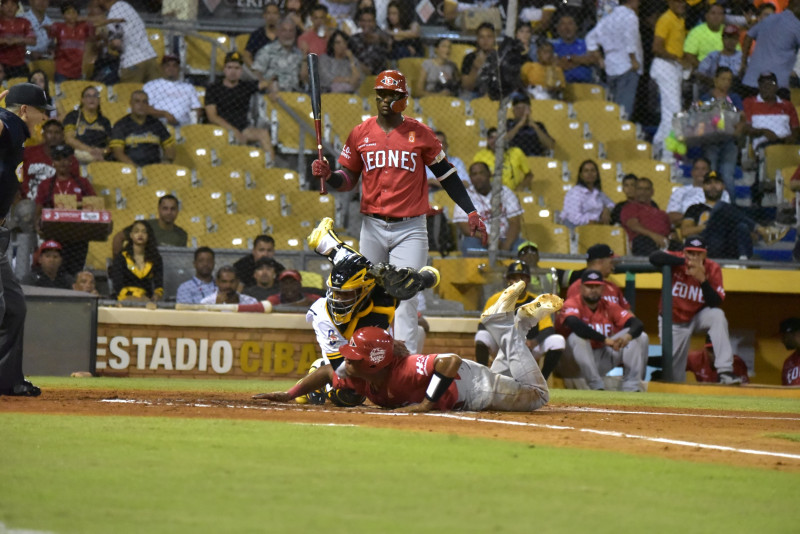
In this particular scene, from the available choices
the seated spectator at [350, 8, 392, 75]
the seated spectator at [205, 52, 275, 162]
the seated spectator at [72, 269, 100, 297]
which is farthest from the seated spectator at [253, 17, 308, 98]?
the seated spectator at [72, 269, 100, 297]

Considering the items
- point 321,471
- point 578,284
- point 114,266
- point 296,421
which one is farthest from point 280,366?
point 321,471

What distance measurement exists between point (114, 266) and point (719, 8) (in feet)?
35.3

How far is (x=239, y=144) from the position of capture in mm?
15992

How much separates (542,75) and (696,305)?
6.15m

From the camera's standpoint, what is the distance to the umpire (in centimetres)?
758

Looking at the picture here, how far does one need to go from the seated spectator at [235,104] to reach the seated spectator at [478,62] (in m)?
3.18

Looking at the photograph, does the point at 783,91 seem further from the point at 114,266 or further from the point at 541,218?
the point at 114,266

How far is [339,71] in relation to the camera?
1670 cm

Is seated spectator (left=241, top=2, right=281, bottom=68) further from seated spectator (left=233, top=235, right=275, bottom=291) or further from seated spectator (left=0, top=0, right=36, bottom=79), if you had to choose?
seated spectator (left=233, top=235, right=275, bottom=291)

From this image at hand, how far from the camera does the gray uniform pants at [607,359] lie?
40.8 ft

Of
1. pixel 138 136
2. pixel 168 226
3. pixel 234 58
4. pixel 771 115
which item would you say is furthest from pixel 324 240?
pixel 771 115

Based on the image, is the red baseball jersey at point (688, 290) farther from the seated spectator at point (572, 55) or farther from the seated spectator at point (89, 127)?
the seated spectator at point (89, 127)

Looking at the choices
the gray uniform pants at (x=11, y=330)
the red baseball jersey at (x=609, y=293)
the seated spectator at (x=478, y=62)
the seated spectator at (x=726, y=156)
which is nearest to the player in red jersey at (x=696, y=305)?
the red baseball jersey at (x=609, y=293)

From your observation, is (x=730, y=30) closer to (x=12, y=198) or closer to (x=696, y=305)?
(x=696, y=305)
